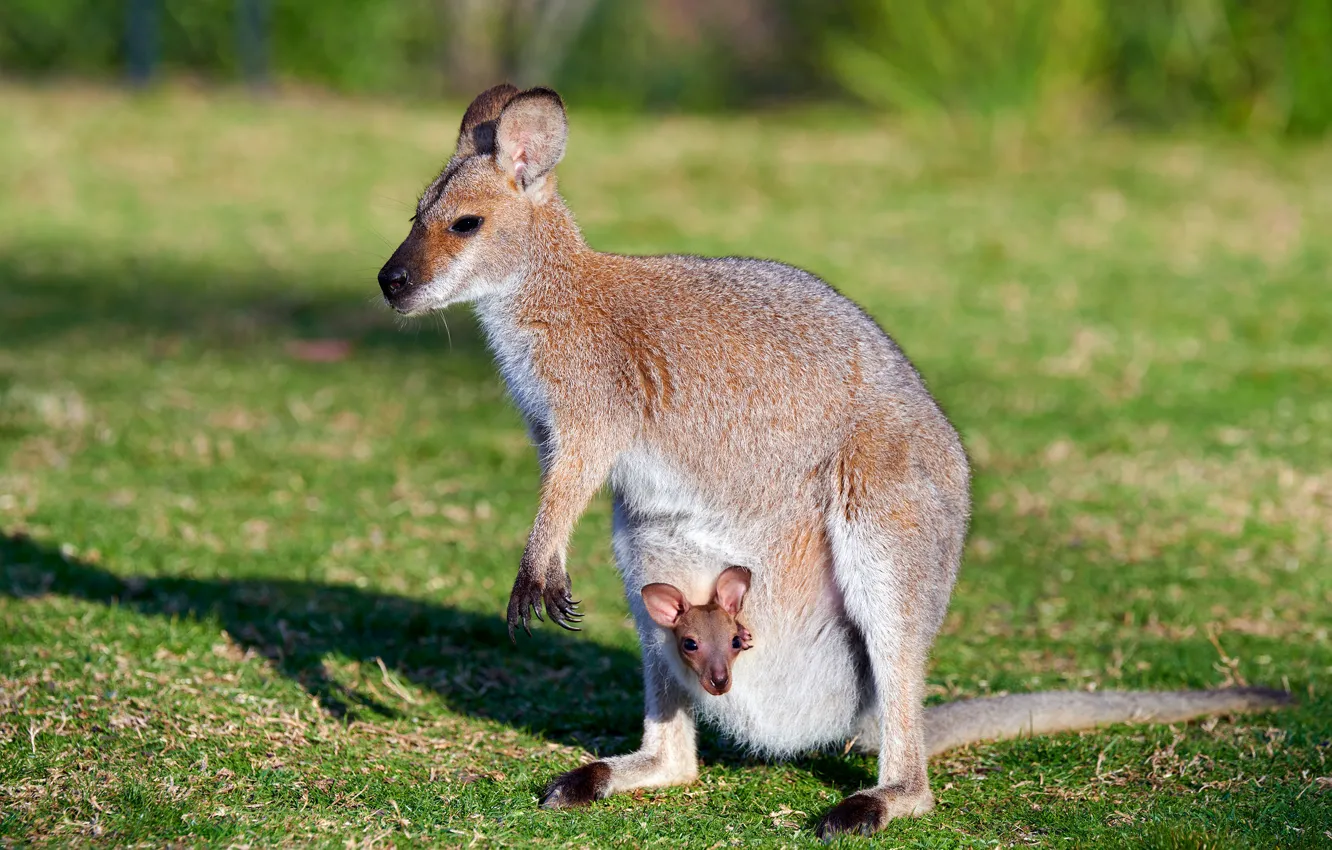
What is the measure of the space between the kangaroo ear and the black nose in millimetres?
423

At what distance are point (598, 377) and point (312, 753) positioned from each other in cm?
130

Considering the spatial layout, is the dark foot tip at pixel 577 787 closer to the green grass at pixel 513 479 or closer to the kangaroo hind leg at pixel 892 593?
the green grass at pixel 513 479

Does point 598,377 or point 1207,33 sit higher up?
point 1207,33

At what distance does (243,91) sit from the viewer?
644 inches

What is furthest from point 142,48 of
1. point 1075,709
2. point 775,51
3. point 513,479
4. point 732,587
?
point 1075,709

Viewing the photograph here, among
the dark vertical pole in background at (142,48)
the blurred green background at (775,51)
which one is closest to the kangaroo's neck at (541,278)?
the blurred green background at (775,51)

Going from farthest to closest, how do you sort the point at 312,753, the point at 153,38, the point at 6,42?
1. the point at 6,42
2. the point at 153,38
3. the point at 312,753

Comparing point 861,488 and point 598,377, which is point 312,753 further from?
point 861,488

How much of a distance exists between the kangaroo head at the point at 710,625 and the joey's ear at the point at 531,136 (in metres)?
1.17

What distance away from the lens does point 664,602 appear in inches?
162

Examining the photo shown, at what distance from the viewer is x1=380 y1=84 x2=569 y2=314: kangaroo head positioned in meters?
4.15

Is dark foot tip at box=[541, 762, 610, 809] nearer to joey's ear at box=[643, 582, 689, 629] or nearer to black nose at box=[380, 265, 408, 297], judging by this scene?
joey's ear at box=[643, 582, 689, 629]

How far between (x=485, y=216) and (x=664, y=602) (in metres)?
1.13

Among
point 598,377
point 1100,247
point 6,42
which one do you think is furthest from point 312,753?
point 6,42
